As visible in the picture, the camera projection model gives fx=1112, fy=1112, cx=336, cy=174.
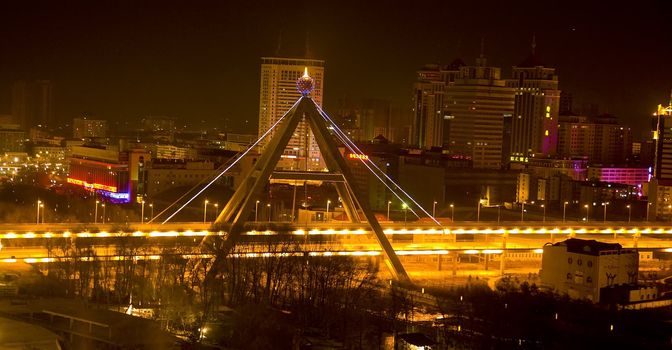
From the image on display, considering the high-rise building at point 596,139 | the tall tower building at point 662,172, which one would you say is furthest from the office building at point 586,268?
the high-rise building at point 596,139

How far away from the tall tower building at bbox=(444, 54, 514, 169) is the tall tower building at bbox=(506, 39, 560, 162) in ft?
5.83

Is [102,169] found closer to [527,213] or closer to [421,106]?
[527,213]

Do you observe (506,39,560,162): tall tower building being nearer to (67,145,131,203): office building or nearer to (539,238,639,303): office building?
(67,145,131,203): office building

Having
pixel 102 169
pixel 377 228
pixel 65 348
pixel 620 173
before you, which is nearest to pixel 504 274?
pixel 377 228

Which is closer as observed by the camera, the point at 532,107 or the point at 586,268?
the point at 586,268

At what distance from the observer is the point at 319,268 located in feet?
37.9


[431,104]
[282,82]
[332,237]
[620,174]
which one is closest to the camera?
[332,237]

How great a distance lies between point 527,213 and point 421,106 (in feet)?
41.4

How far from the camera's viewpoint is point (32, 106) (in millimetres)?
39031

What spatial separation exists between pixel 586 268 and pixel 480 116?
17254 mm

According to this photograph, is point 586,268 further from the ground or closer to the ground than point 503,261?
further from the ground

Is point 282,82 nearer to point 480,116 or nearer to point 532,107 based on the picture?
point 480,116

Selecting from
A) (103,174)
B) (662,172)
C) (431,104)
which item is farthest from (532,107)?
(103,174)

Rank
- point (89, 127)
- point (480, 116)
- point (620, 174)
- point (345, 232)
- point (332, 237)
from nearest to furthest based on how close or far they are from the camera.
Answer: point (345, 232), point (332, 237), point (480, 116), point (620, 174), point (89, 127)
